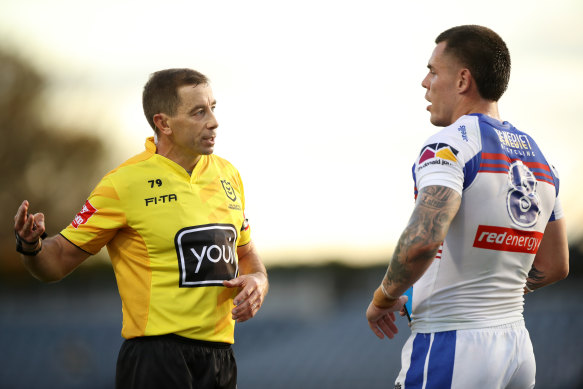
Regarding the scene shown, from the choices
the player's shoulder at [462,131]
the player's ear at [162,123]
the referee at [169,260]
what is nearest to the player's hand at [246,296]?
the referee at [169,260]

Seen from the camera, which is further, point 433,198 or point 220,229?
point 220,229

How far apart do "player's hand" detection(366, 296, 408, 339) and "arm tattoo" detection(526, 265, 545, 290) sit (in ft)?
2.81

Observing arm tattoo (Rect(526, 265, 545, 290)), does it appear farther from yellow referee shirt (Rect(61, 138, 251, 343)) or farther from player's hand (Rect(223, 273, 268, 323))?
yellow referee shirt (Rect(61, 138, 251, 343))

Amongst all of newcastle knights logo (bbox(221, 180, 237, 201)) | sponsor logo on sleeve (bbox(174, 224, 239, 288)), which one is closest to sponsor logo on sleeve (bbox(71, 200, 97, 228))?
sponsor logo on sleeve (bbox(174, 224, 239, 288))

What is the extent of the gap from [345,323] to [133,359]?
782 inches

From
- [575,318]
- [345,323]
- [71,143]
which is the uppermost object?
[71,143]

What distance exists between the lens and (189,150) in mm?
4395

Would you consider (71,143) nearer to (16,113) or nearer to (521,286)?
(16,113)

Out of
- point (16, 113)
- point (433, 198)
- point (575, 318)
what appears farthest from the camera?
point (16, 113)

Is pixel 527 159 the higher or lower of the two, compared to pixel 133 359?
higher

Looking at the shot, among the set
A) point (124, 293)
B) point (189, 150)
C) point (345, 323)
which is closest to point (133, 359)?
point (124, 293)

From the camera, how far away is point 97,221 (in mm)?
4156

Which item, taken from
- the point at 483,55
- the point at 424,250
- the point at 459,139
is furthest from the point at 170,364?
the point at 483,55

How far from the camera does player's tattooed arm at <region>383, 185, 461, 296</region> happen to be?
3.50m
